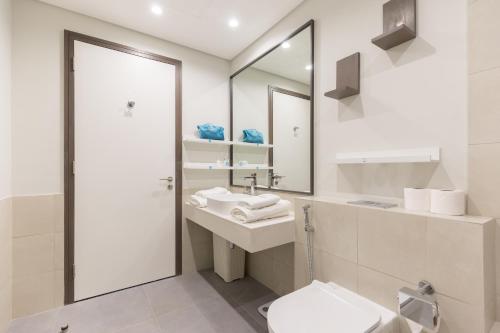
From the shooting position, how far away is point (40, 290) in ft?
6.22

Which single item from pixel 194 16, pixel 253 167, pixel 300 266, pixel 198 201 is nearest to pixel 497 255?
pixel 300 266

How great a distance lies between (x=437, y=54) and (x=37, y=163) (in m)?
2.75

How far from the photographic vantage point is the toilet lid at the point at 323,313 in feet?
3.35

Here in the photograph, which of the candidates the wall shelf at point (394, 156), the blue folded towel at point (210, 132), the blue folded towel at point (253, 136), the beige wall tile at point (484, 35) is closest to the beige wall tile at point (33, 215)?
the blue folded towel at point (210, 132)

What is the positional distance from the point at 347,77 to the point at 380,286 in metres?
1.24

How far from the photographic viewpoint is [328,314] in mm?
1116

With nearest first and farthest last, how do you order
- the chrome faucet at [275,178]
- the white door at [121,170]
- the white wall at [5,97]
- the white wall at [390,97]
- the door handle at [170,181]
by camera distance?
the white wall at [390,97] < the white wall at [5,97] < the white door at [121,170] < the chrome faucet at [275,178] < the door handle at [170,181]

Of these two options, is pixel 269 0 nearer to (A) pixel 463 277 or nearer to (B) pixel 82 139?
(B) pixel 82 139

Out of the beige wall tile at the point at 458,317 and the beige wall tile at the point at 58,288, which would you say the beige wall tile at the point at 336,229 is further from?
the beige wall tile at the point at 58,288

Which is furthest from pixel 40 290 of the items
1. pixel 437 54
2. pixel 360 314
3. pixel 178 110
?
pixel 437 54

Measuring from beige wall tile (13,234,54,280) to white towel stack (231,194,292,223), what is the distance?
1532mm

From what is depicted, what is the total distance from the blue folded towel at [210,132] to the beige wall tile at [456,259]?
1.99 meters

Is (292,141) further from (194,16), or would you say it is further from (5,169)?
(5,169)

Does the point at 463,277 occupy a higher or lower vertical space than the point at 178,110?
lower
